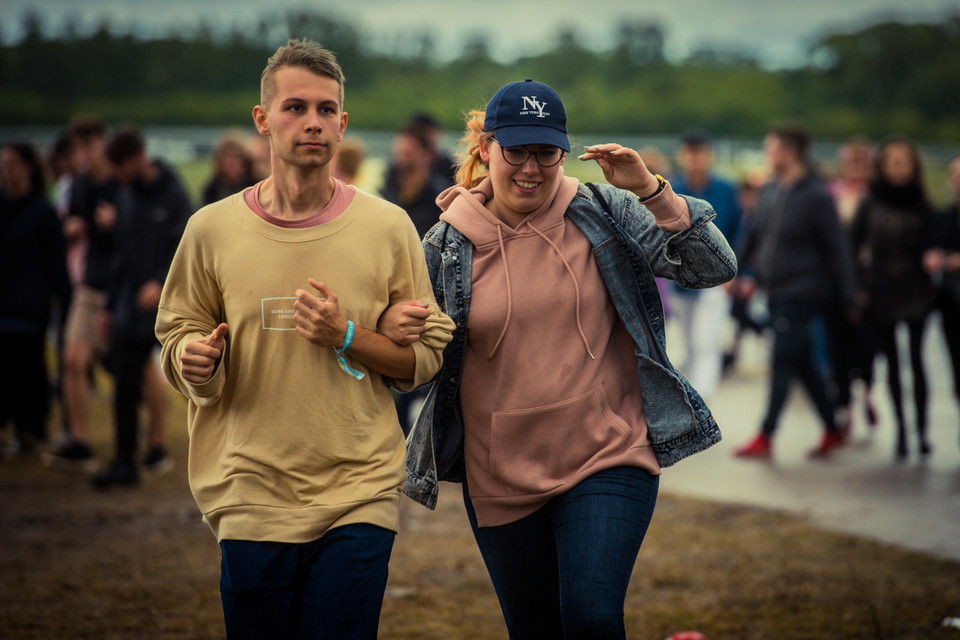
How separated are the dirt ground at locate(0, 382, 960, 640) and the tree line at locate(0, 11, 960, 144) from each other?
37917 mm

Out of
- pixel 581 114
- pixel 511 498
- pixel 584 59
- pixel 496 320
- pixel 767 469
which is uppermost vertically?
pixel 584 59

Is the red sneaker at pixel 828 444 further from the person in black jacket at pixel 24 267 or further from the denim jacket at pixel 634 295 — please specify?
the person in black jacket at pixel 24 267

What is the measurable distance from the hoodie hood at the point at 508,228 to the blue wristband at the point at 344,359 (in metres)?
0.53

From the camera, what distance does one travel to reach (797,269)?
335 inches

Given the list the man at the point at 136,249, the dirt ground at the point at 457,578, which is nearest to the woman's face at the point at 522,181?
the dirt ground at the point at 457,578

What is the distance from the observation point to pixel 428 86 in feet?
171

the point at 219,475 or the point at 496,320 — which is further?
the point at 496,320

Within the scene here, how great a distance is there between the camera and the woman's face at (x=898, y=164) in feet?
28.3

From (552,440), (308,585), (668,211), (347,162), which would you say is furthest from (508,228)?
(347,162)

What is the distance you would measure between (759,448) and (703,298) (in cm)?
182

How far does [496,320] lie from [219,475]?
962 millimetres

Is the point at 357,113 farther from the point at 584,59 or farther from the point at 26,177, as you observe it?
the point at 26,177

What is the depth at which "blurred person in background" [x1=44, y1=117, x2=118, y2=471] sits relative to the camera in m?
8.45

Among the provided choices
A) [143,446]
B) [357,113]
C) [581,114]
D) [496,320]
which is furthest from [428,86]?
[496,320]
